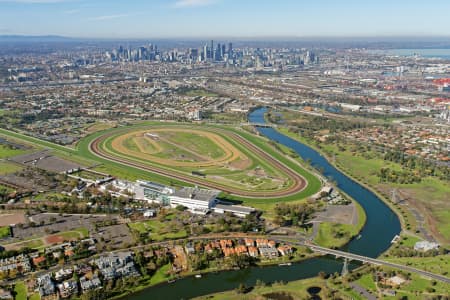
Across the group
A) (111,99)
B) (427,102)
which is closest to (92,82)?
(111,99)

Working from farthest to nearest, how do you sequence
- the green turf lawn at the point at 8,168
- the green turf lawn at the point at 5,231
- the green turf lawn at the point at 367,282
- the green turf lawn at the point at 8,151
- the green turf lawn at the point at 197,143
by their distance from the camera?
the green turf lawn at the point at 197,143 → the green turf lawn at the point at 8,151 → the green turf lawn at the point at 8,168 → the green turf lawn at the point at 5,231 → the green turf lawn at the point at 367,282

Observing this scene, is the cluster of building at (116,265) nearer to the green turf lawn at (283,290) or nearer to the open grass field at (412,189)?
the green turf lawn at (283,290)

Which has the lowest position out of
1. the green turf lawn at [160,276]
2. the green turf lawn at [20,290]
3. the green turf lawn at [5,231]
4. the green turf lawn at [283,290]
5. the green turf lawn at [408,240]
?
the green turf lawn at [283,290]

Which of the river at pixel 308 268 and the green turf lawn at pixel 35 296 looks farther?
the river at pixel 308 268

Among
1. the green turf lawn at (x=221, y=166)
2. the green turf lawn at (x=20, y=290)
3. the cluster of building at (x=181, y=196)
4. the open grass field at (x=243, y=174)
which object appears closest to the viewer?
the green turf lawn at (x=20, y=290)

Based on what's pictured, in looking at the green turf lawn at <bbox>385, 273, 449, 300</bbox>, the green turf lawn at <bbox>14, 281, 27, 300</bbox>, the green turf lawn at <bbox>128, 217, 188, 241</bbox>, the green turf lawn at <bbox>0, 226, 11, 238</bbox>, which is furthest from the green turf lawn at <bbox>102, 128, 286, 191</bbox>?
the green turf lawn at <bbox>14, 281, 27, 300</bbox>

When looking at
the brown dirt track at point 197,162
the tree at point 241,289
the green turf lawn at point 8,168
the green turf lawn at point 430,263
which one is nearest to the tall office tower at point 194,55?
the brown dirt track at point 197,162

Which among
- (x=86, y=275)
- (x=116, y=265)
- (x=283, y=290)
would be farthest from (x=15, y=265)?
(x=283, y=290)

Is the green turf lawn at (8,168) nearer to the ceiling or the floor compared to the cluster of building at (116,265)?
nearer to the ceiling
